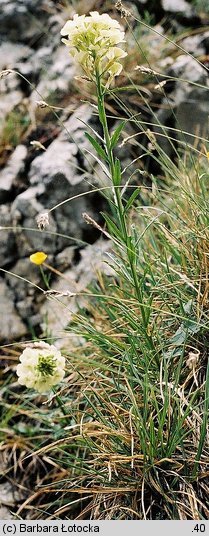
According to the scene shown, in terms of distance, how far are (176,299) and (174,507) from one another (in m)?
0.53

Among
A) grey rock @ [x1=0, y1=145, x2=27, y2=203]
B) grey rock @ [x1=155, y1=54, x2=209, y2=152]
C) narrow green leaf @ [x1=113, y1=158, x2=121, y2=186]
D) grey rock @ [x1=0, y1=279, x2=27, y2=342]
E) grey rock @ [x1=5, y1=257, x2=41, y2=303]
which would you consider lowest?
grey rock @ [x1=0, y1=279, x2=27, y2=342]

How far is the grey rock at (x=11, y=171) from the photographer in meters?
2.62

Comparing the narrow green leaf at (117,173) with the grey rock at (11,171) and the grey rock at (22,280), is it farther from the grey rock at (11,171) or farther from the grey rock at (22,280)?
the grey rock at (11,171)

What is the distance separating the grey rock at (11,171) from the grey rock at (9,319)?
374 mm

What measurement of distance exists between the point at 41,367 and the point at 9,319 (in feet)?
3.18

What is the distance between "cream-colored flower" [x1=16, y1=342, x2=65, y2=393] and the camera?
4.85 ft

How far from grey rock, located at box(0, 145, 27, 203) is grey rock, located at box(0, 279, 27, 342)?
0.37m

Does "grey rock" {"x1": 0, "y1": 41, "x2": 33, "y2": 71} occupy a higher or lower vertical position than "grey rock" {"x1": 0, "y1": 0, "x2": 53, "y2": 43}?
lower

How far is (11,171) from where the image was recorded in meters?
2.69

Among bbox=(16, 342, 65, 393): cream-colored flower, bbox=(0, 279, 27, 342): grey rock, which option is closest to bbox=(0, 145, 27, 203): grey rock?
bbox=(0, 279, 27, 342): grey rock

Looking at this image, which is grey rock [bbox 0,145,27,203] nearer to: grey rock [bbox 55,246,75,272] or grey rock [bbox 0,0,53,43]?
grey rock [bbox 55,246,75,272]

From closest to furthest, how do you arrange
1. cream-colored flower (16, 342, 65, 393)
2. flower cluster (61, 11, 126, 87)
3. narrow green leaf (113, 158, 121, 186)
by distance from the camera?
1. flower cluster (61, 11, 126, 87)
2. narrow green leaf (113, 158, 121, 186)
3. cream-colored flower (16, 342, 65, 393)

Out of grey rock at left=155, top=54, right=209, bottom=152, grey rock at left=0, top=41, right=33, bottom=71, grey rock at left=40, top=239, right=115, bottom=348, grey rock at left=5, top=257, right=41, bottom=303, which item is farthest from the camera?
grey rock at left=0, top=41, right=33, bottom=71
